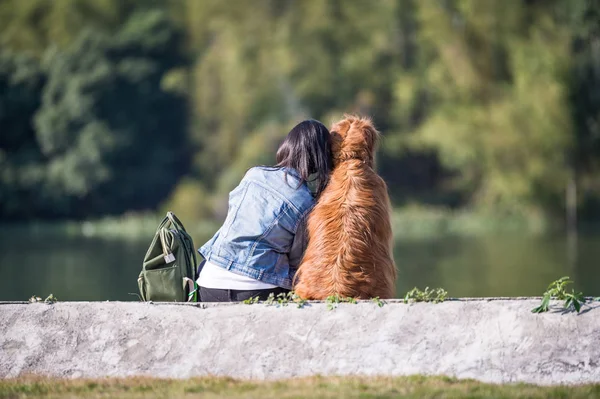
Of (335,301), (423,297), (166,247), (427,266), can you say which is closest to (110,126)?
(427,266)

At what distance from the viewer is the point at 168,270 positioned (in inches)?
161

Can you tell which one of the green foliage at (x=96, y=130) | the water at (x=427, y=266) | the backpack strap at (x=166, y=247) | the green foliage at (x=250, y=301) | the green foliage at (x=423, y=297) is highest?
the green foliage at (x=96, y=130)

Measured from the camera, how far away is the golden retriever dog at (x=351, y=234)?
3953mm

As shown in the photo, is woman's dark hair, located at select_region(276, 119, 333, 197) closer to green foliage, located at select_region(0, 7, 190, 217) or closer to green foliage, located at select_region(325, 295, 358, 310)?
green foliage, located at select_region(325, 295, 358, 310)

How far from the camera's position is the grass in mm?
3170

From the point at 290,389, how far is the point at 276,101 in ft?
104

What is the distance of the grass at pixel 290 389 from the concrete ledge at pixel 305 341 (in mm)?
115

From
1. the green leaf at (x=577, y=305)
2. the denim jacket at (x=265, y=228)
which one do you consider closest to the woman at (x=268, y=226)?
the denim jacket at (x=265, y=228)

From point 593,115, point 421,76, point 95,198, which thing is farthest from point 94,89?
point 593,115

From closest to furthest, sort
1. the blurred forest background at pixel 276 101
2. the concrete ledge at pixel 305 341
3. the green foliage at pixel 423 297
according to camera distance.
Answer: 1. the concrete ledge at pixel 305 341
2. the green foliage at pixel 423 297
3. the blurred forest background at pixel 276 101

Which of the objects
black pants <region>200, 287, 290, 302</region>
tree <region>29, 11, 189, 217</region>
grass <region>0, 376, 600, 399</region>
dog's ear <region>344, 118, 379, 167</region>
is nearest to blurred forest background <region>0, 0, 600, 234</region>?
tree <region>29, 11, 189, 217</region>

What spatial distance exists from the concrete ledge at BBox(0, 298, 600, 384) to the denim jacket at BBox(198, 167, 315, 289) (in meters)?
0.38

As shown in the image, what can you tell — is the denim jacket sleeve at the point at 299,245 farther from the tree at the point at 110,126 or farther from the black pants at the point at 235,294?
the tree at the point at 110,126

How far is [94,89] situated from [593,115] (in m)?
17.9
